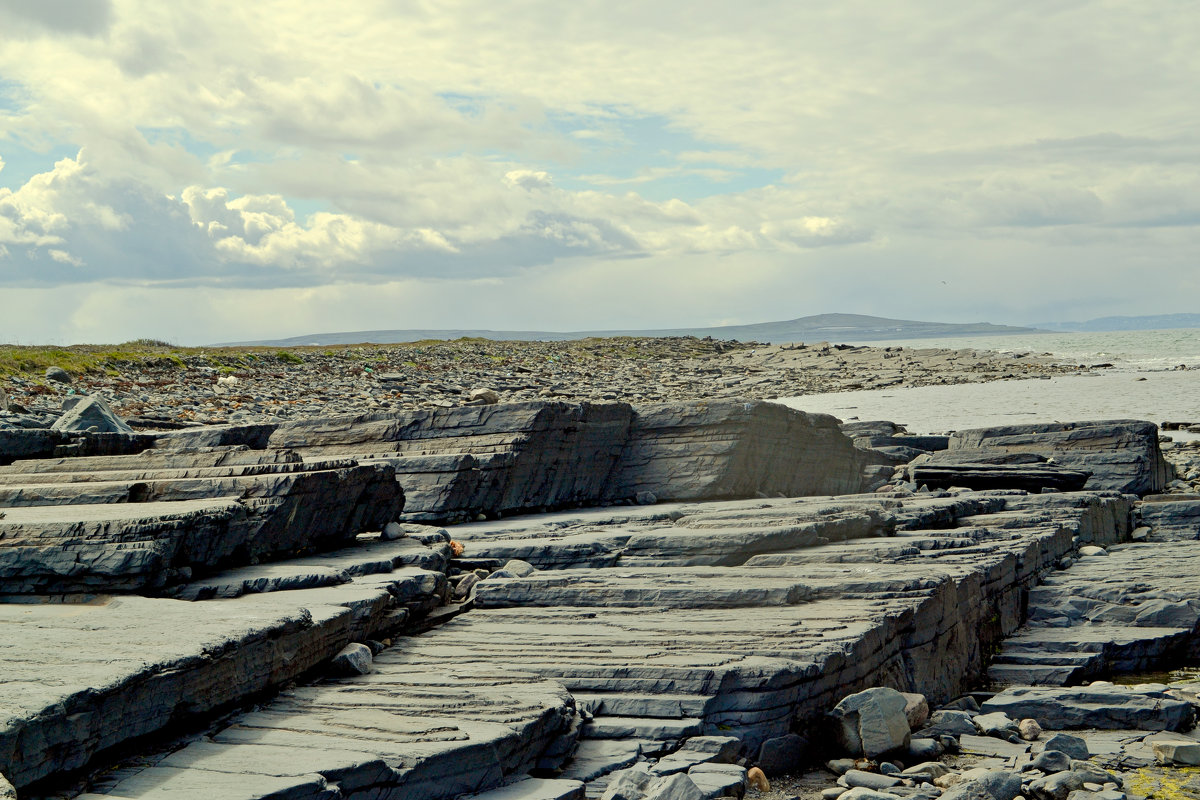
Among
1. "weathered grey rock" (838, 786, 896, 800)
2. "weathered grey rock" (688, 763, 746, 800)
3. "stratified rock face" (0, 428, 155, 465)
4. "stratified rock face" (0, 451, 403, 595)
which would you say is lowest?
"weathered grey rock" (838, 786, 896, 800)

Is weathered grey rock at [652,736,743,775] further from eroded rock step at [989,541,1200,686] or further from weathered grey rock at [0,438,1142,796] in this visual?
eroded rock step at [989,541,1200,686]

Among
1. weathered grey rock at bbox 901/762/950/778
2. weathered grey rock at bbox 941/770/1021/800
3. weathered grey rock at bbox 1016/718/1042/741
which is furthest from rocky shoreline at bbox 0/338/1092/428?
weathered grey rock at bbox 941/770/1021/800

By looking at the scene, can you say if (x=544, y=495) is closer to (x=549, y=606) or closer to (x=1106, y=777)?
(x=549, y=606)

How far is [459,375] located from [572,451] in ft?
95.9

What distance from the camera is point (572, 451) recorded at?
15562 mm

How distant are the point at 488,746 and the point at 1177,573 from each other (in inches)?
407

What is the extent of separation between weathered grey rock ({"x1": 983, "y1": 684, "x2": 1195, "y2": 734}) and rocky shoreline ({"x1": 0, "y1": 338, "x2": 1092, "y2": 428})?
13887 mm

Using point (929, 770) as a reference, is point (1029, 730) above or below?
below

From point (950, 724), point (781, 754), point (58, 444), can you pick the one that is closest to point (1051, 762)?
point (950, 724)

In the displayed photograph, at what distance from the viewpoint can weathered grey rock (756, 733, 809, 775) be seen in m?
7.30

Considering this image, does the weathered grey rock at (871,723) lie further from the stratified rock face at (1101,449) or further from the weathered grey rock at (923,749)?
the stratified rock face at (1101,449)

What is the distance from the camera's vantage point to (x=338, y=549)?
430 inches

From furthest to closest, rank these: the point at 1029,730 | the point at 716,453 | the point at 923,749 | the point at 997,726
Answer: the point at 716,453
the point at 1029,730
the point at 997,726
the point at 923,749

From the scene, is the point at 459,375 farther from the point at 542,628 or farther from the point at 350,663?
the point at 350,663
